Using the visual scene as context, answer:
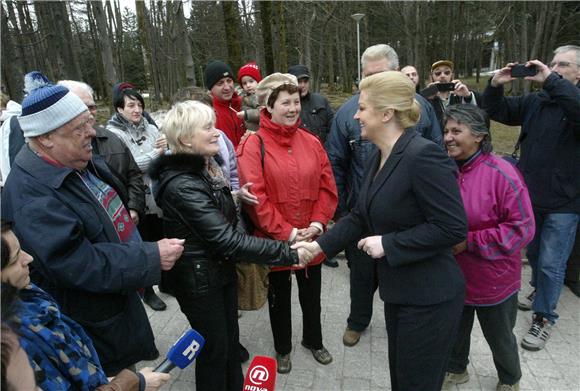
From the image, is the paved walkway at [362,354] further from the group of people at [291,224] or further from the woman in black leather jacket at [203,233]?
the woman in black leather jacket at [203,233]

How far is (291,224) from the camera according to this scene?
3.00 metres

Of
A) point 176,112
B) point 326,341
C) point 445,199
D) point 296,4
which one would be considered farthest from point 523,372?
point 296,4

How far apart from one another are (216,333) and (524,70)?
2879 mm

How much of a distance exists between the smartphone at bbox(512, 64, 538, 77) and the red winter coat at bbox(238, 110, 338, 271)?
165cm

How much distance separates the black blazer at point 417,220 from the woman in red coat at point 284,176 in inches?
31.7

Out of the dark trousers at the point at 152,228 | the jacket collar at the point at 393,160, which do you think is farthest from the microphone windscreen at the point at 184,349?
the dark trousers at the point at 152,228

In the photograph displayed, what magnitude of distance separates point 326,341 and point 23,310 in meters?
2.71

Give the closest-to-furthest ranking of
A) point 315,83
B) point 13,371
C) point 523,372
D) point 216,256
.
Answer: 1. point 13,371
2. point 216,256
3. point 523,372
4. point 315,83

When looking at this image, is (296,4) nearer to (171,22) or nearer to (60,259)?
(171,22)

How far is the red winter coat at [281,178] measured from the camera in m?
2.86

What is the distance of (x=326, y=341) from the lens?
3666 mm

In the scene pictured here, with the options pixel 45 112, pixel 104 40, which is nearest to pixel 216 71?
pixel 45 112

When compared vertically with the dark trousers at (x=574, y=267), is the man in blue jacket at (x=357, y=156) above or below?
above

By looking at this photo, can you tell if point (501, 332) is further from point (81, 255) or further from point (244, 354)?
point (81, 255)
